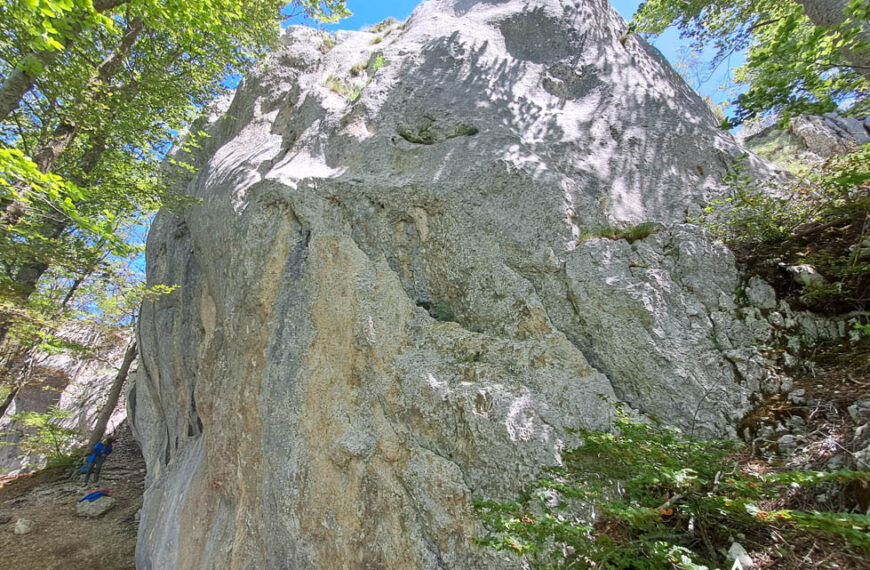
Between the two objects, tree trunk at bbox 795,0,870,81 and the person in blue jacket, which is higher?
tree trunk at bbox 795,0,870,81

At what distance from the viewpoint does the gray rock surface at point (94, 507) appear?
994 centimetres

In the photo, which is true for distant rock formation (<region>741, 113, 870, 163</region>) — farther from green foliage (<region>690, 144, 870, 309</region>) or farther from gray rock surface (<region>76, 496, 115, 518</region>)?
gray rock surface (<region>76, 496, 115, 518</region>)

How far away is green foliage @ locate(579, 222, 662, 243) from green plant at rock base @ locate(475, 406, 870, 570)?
7.56 feet

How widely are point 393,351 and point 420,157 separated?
299 cm

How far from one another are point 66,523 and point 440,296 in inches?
464

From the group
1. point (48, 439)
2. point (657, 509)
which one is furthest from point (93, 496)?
point (657, 509)

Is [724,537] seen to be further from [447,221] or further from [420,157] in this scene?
[420,157]

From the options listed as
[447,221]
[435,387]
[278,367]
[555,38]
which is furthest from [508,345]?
[555,38]

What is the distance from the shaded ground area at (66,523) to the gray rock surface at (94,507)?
11 cm

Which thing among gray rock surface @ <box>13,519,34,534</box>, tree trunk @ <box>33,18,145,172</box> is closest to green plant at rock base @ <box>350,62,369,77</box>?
tree trunk @ <box>33,18,145,172</box>

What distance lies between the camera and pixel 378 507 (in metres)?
4.13

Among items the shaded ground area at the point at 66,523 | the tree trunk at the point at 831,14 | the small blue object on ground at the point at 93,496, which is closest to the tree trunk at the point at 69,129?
the shaded ground area at the point at 66,523

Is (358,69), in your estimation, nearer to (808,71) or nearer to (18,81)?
(18,81)

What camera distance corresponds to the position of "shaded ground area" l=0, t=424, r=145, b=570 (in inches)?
328
